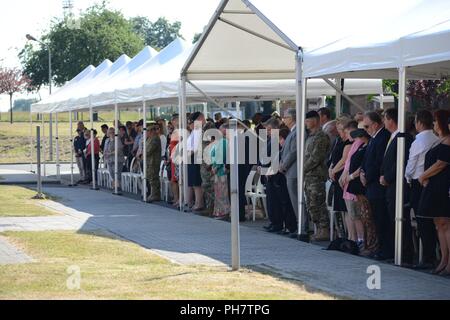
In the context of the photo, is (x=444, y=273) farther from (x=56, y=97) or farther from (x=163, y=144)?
(x=56, y=97)

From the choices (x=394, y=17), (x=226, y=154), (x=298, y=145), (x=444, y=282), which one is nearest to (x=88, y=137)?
(x=226, y=154)

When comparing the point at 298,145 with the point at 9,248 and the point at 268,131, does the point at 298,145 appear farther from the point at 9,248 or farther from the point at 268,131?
the point at 9,248

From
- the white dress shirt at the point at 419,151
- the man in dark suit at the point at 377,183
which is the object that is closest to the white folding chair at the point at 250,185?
the man in dark suit at the point at 377,183

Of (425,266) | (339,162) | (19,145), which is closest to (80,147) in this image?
(339,162)

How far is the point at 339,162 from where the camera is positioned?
13.9 m

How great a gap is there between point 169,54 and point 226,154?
624cm

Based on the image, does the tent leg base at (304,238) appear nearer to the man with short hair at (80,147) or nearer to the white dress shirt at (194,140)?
the white dress shirt at (194,140)

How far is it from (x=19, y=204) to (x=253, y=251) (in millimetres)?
10322

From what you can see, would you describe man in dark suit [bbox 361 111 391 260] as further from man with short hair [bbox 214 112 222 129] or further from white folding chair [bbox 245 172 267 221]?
man with short hair [bbox 214 112 222 129]

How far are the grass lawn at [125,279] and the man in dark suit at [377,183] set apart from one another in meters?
2.31

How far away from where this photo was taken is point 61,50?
76688mm

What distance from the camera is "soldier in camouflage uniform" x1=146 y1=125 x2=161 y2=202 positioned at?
77.6ft

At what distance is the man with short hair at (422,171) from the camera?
11.7 m

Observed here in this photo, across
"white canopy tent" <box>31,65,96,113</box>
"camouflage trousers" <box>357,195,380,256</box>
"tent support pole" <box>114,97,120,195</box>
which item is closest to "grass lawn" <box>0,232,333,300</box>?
"camouflage trousers" <box>357,195,380,256</box>
